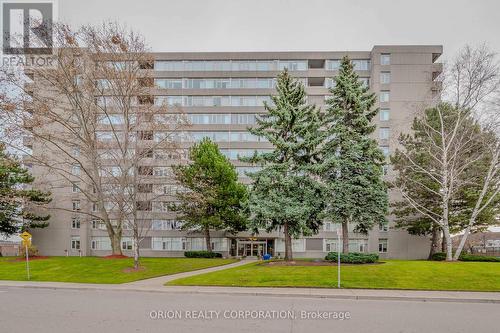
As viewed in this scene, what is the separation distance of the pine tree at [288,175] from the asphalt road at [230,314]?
10382 millimetres

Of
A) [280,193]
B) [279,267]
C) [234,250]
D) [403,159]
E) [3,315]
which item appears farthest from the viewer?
[234,250]

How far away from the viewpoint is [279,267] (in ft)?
67.8

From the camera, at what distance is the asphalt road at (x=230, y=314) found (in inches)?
340

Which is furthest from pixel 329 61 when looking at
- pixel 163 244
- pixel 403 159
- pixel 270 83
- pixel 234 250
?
pixel 163 244

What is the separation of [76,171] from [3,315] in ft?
141

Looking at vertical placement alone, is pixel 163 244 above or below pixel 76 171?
below

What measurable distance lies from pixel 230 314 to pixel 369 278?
949cm

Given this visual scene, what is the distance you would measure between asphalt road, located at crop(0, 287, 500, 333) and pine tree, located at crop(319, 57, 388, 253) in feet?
36.7

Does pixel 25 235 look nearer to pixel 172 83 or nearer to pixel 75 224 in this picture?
pixel 75 224

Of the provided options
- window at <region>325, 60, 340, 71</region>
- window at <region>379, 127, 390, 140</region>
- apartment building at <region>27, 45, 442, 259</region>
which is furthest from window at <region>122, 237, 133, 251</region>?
window at <region>379, 127, 390, 140</region>

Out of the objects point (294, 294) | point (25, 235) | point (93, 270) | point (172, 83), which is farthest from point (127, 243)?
point (294, 294)

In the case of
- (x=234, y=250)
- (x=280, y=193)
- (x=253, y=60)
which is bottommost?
(x=234, y=250)

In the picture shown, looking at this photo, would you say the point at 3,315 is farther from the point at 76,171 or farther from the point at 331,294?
the point at 76,171

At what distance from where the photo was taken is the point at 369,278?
17.1 m
